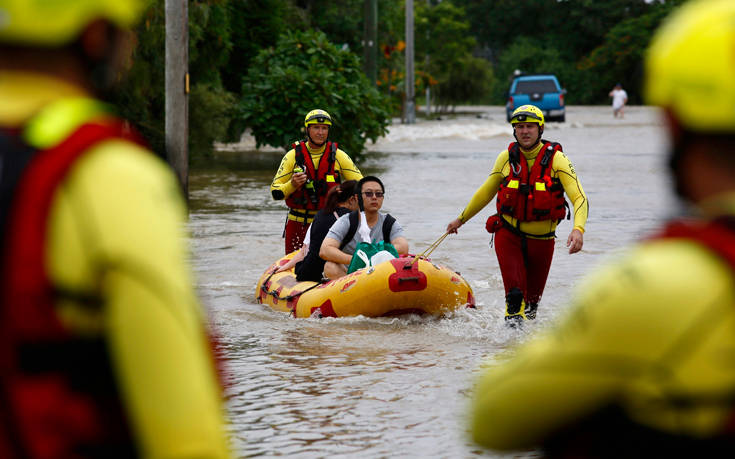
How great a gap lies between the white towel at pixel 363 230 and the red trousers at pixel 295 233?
60.8 inches

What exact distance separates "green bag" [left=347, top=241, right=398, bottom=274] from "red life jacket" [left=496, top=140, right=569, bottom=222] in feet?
5.98

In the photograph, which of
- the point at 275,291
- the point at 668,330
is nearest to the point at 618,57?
the point at 275,291

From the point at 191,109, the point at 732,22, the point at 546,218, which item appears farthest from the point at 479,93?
the point at 732,22

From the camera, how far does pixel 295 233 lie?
13.1 m

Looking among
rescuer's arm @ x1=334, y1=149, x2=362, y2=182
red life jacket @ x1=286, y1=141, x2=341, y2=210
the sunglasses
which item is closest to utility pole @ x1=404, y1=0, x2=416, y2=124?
rescuer's arm @ x1=334, y1=149, x2=362, y2=182

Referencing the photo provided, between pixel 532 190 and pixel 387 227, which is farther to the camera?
pixel 387 227

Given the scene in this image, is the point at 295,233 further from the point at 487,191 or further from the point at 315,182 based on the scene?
the point at 487,191

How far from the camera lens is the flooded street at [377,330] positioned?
7.18 meters

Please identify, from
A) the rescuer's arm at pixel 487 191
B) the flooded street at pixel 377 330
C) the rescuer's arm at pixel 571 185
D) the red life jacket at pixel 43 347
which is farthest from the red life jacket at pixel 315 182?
the red life jacket at pixel 43 347

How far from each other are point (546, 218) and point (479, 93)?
53273mm

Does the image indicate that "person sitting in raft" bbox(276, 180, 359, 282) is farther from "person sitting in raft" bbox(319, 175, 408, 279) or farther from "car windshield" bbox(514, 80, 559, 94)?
"car windshield" bbox(514, 80, 559, 94)

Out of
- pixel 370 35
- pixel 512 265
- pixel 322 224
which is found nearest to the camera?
pixel 512 265

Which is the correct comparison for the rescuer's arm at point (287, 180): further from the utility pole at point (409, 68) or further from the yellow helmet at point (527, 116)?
the utility pole at point (409, 68)

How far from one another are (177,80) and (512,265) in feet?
28.8
